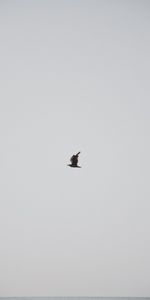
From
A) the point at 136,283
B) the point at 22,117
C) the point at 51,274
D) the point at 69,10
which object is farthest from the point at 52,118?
the point at 136,283

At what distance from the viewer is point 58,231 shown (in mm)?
3916

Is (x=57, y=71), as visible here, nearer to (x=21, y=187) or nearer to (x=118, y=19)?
(x=118, y=19)

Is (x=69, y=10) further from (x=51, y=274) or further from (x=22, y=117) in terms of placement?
(x=51, y=274)

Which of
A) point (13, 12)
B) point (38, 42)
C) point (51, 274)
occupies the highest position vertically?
point (13, 12)

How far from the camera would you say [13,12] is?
396 centimetres

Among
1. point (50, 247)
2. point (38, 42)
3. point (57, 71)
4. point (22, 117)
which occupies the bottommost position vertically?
point (50, 247)

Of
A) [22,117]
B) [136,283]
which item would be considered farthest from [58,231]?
[22,117]

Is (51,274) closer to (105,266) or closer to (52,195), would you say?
(105,266)

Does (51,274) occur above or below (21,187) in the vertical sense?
below

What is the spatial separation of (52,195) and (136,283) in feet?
4.22

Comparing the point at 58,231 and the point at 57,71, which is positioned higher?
the point at 57,71

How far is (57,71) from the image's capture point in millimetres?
3998

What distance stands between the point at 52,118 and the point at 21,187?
2.62 ft

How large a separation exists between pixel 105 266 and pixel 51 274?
1.88ft
